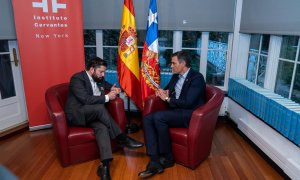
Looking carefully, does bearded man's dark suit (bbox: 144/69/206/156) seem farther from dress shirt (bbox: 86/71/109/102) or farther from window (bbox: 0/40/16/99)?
window (bbox: 0/40/16/99)

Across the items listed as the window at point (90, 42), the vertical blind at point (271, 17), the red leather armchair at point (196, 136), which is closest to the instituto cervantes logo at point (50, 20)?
the window at point (90, 42)

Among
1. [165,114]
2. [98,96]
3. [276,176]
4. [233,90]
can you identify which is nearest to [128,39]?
[98,96]

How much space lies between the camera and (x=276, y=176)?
2205 millimetres

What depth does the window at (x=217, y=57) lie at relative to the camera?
344cm

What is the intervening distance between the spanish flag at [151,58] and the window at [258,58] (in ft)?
4.50

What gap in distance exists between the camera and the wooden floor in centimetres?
220

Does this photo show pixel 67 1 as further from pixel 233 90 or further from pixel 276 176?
pixel 276 176

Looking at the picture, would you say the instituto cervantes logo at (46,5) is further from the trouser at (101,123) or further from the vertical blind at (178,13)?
the trouser at (101,123)

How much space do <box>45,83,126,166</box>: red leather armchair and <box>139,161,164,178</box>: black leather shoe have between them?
57 cm

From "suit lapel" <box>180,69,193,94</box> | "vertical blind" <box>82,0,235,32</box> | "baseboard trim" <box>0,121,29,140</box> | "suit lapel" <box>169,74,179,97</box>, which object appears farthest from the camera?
"vertical blind" <box>82,0,235,32</box>

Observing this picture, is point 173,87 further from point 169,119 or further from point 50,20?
point 50,20

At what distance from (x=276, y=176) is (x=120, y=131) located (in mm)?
1632

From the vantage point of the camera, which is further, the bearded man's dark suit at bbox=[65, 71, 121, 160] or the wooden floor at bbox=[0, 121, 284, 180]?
the bearded man's dark suit at bbox=[65, 71, 121, 160]

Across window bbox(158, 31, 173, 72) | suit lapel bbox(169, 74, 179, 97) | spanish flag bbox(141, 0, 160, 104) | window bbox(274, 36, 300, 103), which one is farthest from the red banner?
window bbox(274, 36, 300, 103)
